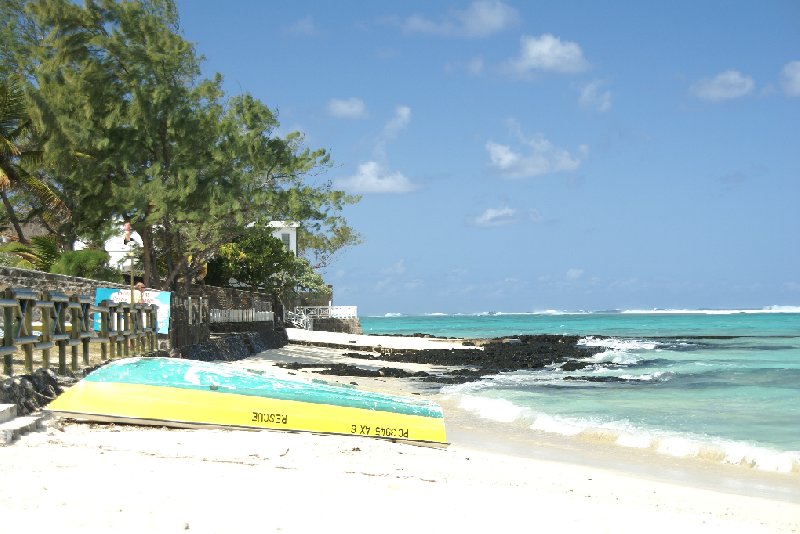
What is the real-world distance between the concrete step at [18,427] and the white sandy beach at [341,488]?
0.11 m

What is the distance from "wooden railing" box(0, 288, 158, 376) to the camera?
9309 mm

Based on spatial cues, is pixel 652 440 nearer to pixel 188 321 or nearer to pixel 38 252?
pixel 188 321

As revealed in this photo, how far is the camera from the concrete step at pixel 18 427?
279 inches

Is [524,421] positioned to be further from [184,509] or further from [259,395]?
[184,509]

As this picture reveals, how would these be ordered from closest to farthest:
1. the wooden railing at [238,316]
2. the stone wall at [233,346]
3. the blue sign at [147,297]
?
the blue sign at [147,297], the stone wall at [233,346], the wooden railing at [238,316]

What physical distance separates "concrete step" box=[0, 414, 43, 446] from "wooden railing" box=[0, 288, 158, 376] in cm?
102

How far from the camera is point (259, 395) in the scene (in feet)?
32.1

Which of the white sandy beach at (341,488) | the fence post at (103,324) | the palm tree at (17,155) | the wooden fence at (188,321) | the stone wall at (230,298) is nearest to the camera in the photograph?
the white sandy beach at (341,488)

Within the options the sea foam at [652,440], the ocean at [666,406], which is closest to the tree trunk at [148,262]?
the ocean at [666,406]

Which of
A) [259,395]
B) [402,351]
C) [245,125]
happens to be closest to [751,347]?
[402,351]

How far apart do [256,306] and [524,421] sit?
2131 centimetres

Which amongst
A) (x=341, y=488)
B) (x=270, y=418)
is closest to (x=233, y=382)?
(x=270, y=418)

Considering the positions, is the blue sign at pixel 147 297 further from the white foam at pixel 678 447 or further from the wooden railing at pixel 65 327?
the white foam at pixel 678 447

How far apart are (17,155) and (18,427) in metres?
20.8
